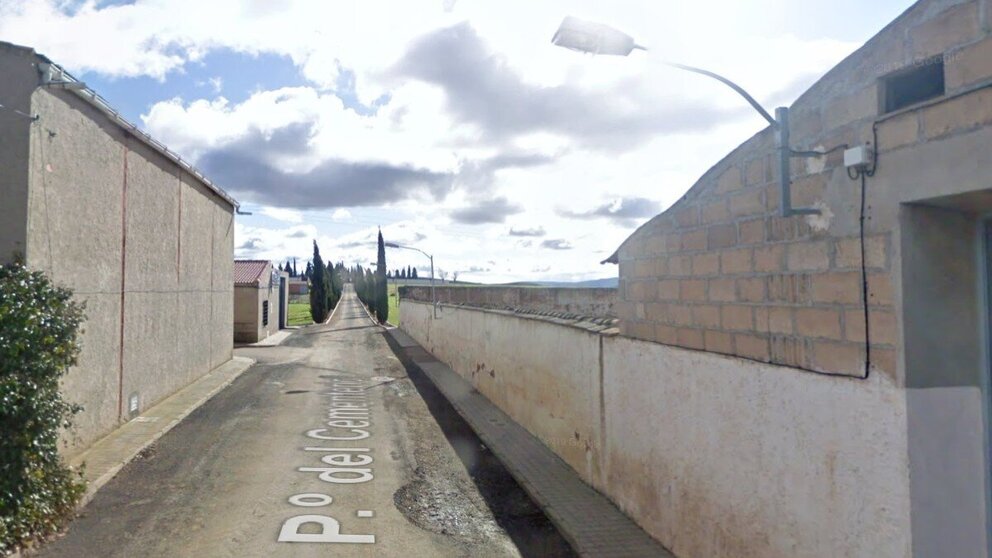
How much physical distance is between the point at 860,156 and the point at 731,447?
2454 mm

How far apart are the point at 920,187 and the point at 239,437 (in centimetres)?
1052

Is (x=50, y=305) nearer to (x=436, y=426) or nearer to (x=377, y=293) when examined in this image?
(x=436, y=426)

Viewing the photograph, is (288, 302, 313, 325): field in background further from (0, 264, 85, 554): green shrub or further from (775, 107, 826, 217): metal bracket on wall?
(775, 107, 826, 217): metal bracket on wall

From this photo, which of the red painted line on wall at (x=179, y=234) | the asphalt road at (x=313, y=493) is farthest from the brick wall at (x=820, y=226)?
the red painted line on wall at (x=179, y=234)

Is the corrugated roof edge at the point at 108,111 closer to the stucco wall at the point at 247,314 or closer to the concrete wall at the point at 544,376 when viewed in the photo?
the concrete wall at the point at 544,376

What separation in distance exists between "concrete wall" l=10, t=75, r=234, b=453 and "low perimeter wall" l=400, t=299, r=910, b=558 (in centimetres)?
728

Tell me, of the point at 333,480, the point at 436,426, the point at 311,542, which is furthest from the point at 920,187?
the point at 436,426

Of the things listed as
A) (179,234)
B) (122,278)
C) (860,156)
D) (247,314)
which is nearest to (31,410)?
(122,278)

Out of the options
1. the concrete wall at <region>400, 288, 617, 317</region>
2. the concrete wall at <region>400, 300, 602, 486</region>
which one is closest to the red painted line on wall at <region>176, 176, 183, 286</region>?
the concrete wall at <region>400, 300, 602, 486</region>

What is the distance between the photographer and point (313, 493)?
8.05m

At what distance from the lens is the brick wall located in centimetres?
356

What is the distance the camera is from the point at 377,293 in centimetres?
5569

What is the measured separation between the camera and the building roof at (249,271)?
106 ft

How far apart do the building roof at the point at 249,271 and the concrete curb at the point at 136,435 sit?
14.9 metres
